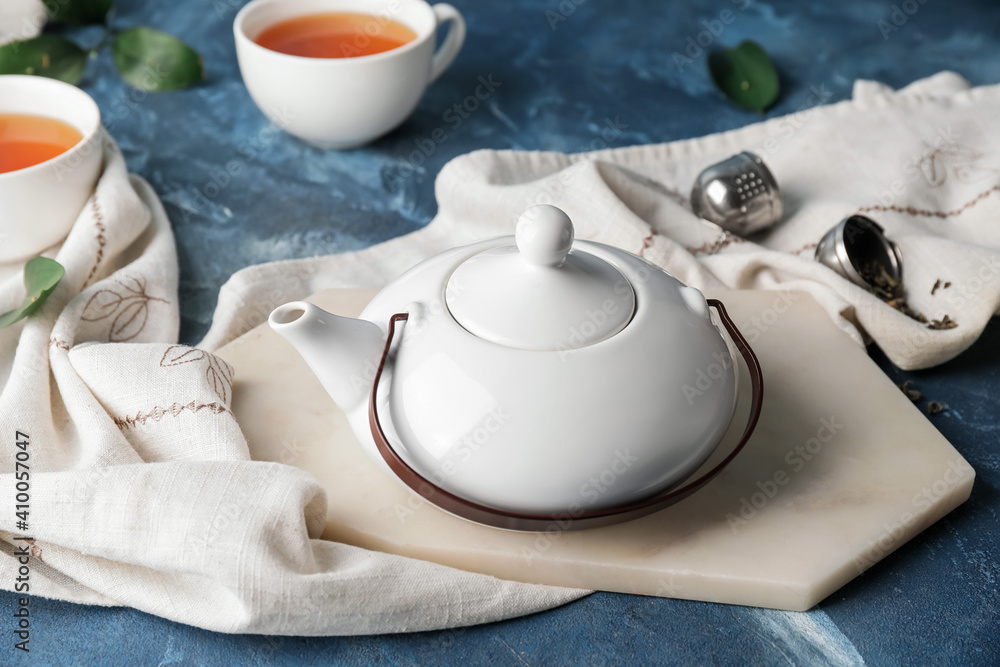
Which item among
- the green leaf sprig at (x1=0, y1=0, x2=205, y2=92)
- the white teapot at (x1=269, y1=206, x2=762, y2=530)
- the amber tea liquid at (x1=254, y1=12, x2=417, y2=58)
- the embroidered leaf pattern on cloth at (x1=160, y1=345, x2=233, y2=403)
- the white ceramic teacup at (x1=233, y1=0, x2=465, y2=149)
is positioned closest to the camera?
the white teapot at (x1=269, y1=206, x2=762, y2=530)

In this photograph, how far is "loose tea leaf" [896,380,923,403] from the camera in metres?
0.99

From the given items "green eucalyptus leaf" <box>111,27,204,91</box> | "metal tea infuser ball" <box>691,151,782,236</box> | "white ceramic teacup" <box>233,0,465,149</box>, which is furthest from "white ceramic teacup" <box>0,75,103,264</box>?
"metal tea infuser ball" <box>691,151,782,236</box>

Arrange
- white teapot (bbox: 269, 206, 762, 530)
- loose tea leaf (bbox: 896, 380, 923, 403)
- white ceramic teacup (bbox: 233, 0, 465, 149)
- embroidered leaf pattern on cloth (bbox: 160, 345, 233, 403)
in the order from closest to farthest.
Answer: white teapot (bbox: 269, 206, 762, 530)
embroidered leaf pattern on cloth (bbox: 160, 345, 233, 403)
loose tea leaf (bbox: 896, 380, 923, 403)
white ceramic teacup (bbox: 233, 0, 465, 149)

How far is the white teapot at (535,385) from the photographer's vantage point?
685 millimetres

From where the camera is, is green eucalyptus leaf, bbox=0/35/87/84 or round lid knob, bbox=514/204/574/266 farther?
green eucalyptus leaf, bbox=0/35/87/84

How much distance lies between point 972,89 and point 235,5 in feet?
4.73

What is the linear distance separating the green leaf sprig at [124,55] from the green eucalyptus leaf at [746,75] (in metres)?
0.96

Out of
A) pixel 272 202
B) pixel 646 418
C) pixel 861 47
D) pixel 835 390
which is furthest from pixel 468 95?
pixel 646 418

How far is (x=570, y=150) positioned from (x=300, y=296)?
0.57 metres

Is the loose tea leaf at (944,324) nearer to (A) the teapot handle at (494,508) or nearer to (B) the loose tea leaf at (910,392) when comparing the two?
(B) the loose tea leaf at (910,392)

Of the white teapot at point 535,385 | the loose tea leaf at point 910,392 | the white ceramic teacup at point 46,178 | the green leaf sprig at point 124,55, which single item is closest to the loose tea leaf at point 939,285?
the loose tea leaf at point 910,392

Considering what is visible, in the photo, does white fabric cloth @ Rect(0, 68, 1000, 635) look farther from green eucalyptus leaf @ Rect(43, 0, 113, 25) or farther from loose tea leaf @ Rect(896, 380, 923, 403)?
green eucalyptus leaf @ Rect(43, 0, 113, 25)

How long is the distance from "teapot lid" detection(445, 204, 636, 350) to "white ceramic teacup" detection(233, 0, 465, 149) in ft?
2.06

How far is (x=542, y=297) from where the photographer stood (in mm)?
714
